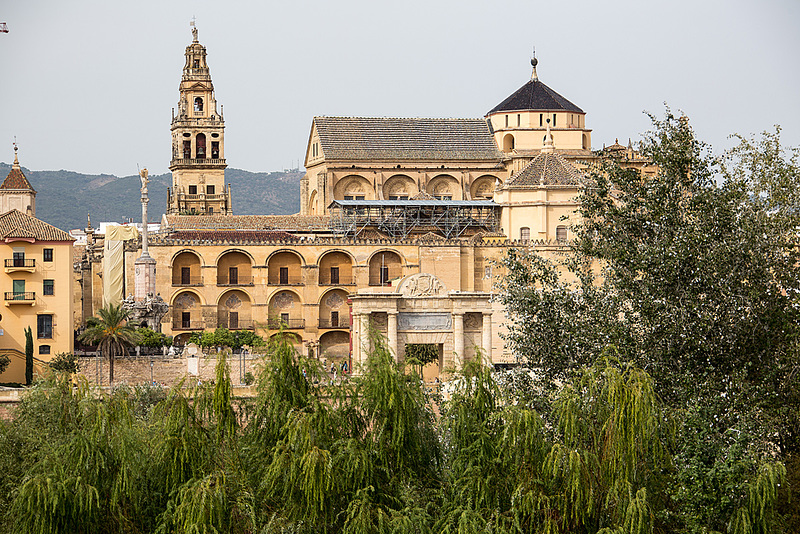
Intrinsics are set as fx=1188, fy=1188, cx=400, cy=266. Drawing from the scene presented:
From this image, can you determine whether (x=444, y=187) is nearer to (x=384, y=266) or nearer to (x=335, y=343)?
(x=384, y=266)

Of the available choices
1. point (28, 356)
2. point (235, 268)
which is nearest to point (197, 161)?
point (235, 268)

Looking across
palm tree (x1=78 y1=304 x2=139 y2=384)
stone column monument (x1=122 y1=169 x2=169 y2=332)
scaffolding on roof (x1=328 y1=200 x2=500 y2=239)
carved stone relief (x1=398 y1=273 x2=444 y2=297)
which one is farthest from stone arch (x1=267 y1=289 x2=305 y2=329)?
carved stone relief (x1=398 y1=273 x2=444 y2=297)

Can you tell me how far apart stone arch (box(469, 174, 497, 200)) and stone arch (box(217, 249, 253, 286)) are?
56.2 ft

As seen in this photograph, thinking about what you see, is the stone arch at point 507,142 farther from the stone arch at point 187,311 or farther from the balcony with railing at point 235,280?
the stone arch at point 187,311

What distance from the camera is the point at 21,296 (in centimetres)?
4719

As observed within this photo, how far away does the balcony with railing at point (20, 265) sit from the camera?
155ft

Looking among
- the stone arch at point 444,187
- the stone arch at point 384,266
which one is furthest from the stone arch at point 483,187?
the stone arch at point 384,266

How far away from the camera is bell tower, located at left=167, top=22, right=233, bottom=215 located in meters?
81.4

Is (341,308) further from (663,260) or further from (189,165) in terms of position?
(663,260)

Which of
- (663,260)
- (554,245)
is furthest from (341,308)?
(663,260)

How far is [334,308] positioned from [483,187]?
15.8 meters

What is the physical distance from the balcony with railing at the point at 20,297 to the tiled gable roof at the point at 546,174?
25.1m

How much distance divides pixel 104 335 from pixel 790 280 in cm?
2861

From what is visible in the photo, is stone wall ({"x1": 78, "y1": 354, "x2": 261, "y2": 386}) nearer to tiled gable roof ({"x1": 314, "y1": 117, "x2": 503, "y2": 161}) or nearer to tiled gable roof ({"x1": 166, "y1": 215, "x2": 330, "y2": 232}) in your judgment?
tiled gable roof ({"x1": 166, "y1": 215, "x2": 330, "y2": 232})
